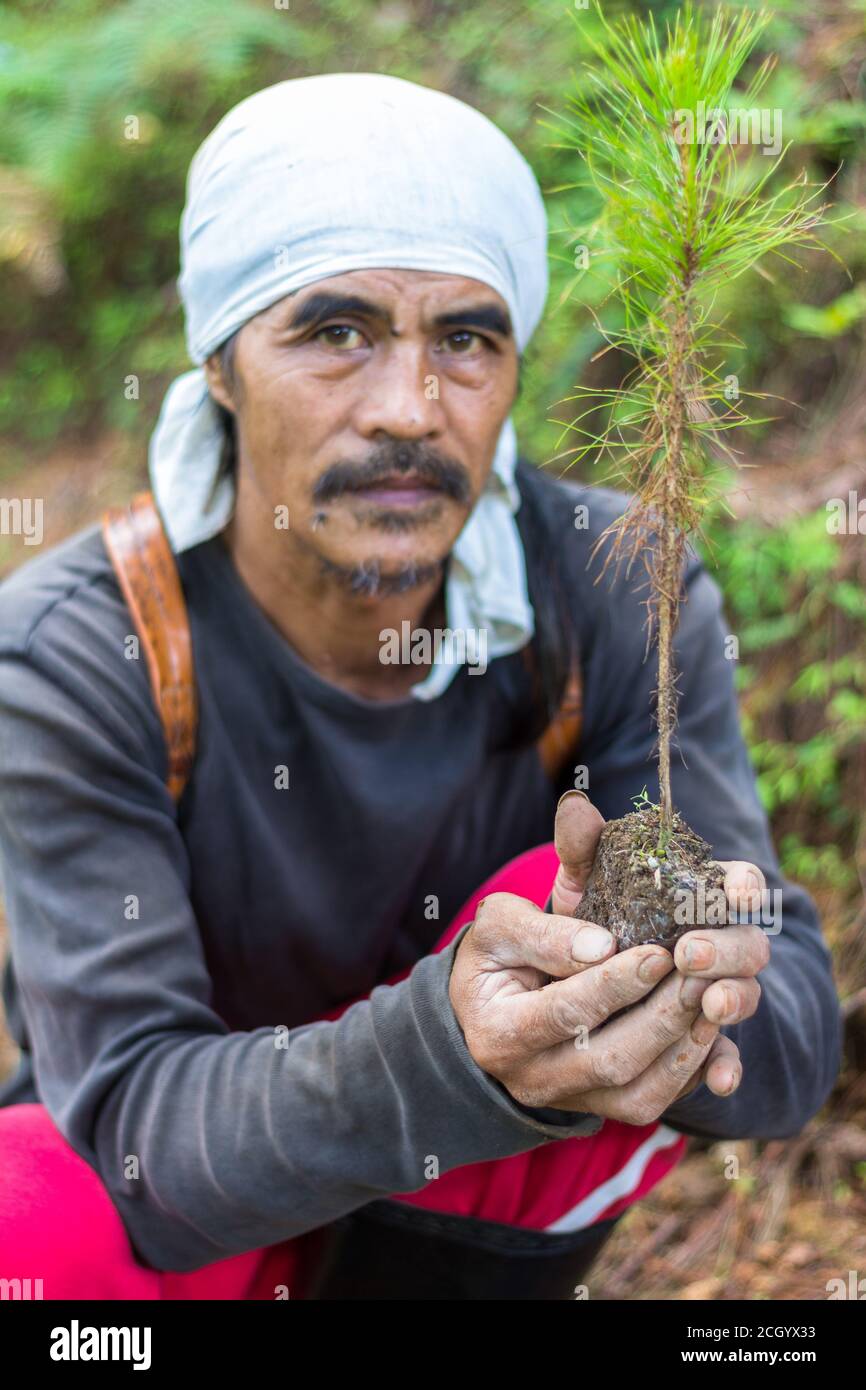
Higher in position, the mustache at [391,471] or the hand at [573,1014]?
the mustache at [391,471]

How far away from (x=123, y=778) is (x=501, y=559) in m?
0.80

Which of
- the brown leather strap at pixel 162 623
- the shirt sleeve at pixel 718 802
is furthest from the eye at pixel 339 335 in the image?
the shirt sleeve at pixel 718 802

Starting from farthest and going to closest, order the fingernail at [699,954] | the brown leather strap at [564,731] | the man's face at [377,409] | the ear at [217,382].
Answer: the brown leather strap at [564,731] → the ear at [217,382] → the man's face at [377,409] → the fingernail at [699,954]

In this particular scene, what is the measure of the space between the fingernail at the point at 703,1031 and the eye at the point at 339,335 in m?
1.15

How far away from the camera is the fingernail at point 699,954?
135 cm

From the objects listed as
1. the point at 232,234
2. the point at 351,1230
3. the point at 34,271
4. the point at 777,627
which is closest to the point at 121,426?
the point at 34,271

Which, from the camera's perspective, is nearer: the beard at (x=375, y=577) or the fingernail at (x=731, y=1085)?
the fingernail at (x=731, y=1085)

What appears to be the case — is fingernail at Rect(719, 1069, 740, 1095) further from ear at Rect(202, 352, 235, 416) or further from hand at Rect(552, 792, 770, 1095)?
ear at Rect(202, 352, 235, 416)

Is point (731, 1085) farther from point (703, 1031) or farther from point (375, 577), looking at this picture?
point (375, 577)

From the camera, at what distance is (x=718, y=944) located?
1379 millimetres

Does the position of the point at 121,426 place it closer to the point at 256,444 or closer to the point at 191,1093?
the point at 256,444

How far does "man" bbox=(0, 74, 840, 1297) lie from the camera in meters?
1.63

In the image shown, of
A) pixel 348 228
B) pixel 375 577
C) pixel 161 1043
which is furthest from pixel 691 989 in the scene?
pixel 348 228

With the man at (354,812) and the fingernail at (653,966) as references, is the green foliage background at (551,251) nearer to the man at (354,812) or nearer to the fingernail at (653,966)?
the man at (354,812)
